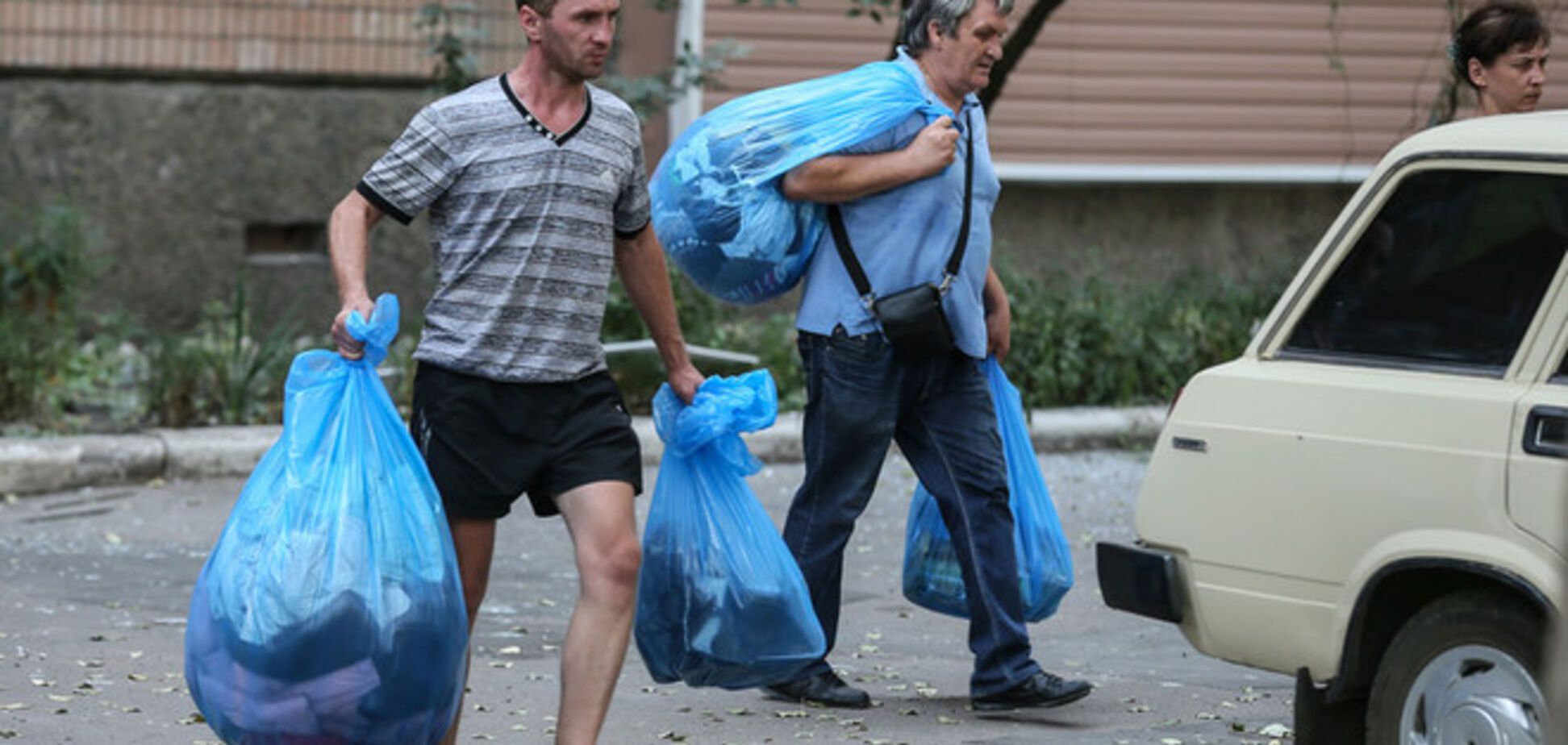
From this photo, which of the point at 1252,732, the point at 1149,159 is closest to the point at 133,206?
the point at 1149,159

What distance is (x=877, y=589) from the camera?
804cm

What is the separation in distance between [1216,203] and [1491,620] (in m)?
9.16

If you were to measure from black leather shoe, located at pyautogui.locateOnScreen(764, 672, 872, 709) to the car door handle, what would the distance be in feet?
7.02

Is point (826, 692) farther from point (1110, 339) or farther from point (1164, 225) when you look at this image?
point (1164, 225)

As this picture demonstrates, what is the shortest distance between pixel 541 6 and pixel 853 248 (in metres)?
1.29

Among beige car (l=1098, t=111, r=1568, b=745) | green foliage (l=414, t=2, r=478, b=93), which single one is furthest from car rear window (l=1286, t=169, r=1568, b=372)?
green foliage (l=414, t=2, r=478, b=93)

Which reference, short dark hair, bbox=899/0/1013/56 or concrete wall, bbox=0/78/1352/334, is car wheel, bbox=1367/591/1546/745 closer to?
short dark hair, bbox=899/0/1013/56

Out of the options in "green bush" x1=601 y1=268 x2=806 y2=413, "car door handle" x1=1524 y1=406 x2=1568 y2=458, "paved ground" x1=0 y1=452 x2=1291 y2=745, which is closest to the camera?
"car door handle" x1=1524 y1=406 x2=1568 y2=458

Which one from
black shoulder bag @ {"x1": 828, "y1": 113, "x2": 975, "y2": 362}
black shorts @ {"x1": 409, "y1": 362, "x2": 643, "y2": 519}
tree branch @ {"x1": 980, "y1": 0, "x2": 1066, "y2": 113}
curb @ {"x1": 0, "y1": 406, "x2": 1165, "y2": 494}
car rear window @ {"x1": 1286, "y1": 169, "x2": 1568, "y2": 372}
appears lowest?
curb @ {"x1": 0, "y1": 406, "x2": 1165, "y2": 494}

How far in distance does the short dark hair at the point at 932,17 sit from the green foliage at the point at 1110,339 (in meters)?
4.83

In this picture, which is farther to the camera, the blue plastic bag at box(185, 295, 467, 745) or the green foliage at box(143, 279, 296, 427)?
the green foliage at box(143, 279, 296, 427)

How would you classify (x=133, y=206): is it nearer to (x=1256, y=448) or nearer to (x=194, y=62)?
(x=194, y=62)

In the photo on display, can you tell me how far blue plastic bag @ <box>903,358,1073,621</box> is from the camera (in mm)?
6312

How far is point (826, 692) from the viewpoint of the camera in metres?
6.17
